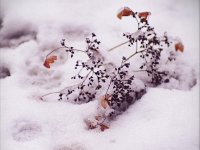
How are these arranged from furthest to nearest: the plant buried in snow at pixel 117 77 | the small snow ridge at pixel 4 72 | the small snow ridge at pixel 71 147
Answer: the small snow ridge at pixel 4 72
the plant buried in snow at pixel 117 77
the small snow ridge at pixel 71 147

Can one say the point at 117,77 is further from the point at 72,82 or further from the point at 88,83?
the point at 72,82

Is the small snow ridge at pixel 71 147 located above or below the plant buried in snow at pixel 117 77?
below

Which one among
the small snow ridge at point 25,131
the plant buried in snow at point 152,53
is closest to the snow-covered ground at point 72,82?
the small snow ridge at point 25,131

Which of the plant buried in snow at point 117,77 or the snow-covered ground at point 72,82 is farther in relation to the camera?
the plant buried in snow at point 117,77

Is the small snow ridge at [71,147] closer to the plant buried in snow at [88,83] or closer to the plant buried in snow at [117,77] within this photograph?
the plant buried in snow at [117,77]

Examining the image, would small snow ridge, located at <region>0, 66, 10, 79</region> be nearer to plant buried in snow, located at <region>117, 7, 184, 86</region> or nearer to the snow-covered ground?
the snow-covered ground

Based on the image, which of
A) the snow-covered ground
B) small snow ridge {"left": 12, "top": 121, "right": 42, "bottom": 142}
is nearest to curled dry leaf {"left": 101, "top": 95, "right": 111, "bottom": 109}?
the snow-covered ground

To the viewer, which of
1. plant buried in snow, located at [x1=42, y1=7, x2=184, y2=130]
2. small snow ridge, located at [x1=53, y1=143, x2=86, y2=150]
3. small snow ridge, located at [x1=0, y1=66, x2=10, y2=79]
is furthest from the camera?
small snow ridge, located at [x1=0, y1=66, x2=10, y2=79]

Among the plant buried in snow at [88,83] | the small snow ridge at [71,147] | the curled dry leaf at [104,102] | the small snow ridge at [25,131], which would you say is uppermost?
the plant buried in snow at [88,83]
